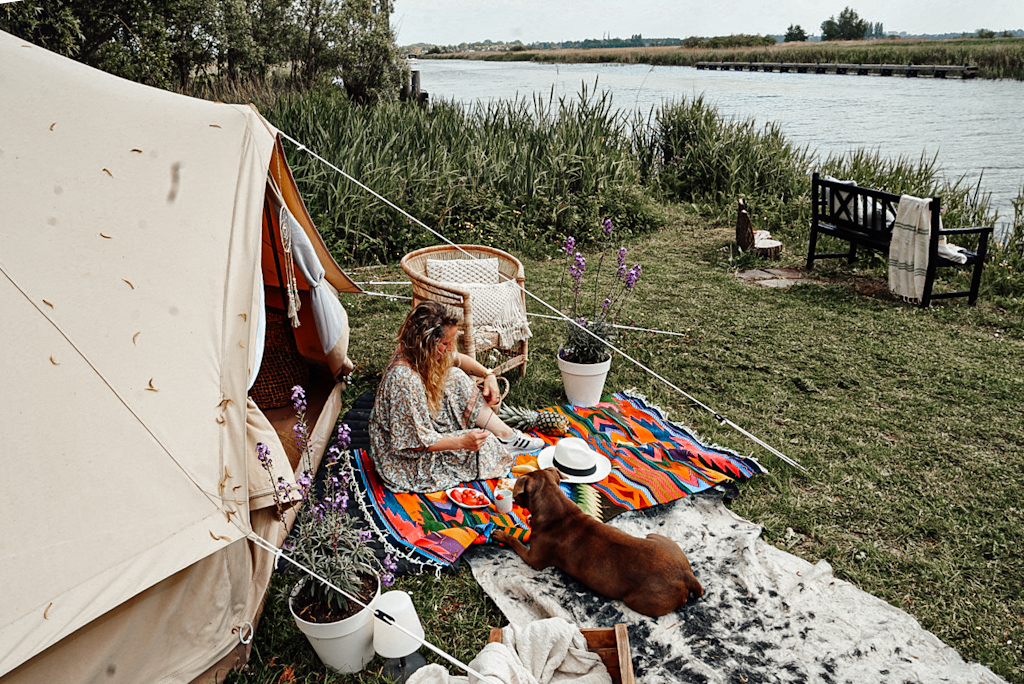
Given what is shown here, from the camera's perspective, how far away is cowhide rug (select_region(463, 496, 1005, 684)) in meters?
2.46

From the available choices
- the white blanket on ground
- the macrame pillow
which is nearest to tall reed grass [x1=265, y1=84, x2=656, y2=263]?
the macrame pillow

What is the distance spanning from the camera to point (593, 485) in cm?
358

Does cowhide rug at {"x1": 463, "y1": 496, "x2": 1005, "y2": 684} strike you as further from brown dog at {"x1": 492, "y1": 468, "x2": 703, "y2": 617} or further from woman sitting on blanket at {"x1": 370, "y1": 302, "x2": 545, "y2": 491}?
woman sitting on blanket at {"x1": 370, "y1": 302, "x2": 545, "y2": 491}

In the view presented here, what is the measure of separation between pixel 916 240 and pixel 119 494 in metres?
6.50

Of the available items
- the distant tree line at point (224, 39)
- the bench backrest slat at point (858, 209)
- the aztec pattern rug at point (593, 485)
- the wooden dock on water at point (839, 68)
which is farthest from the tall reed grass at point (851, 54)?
the aztec pattern rug at point (593, 485)

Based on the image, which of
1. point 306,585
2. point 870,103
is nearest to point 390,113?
point 306,585

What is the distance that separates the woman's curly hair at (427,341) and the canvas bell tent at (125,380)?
2.36 ft

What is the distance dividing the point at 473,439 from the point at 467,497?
11.8 inches

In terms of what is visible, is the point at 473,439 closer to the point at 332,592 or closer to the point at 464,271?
the point at 332,592

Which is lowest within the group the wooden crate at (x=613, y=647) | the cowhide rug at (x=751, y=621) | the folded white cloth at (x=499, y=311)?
the cowhide rug at (x=751, y=621)

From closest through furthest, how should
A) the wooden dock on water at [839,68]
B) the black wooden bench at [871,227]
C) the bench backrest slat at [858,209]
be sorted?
1. the black wooden bench at [871,227]
2. the bench backrest slat at [858,209]
3. the wooden dock on water at [839,68]

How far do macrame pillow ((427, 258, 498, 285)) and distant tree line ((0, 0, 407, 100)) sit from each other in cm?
586

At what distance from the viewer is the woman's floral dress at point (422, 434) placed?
3357 millimetres

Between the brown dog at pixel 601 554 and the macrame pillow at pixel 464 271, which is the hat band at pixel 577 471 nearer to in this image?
the brown dog at pixel 601 554
